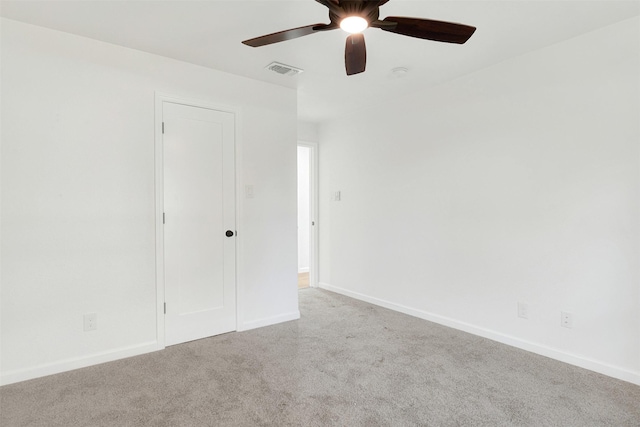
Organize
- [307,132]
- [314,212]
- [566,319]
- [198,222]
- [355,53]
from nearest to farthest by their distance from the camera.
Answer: [355,53] < [566,319] < [198,222] < [307,132] < [314,212]

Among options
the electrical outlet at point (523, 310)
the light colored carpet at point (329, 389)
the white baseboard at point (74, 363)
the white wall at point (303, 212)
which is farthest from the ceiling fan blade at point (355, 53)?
the white wall at point (303, 212)

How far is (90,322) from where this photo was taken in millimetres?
2590

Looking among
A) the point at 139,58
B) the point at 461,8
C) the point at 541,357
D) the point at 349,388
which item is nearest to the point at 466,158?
the point at 461,8

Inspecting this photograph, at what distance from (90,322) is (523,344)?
3.42 m

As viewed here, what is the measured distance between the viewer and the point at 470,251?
3.27 meters

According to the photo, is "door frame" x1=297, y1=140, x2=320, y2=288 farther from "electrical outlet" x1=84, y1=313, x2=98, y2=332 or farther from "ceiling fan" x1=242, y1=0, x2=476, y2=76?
"ceiling fan" x1=242, y1=0, x2=476, y2=76

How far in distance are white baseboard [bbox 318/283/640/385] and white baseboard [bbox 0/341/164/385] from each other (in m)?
2.46

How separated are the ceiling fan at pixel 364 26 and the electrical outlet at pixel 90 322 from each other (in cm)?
228

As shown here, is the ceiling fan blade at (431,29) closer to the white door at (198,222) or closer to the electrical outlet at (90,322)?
the white door at (198,222)

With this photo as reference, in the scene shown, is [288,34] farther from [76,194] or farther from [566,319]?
[566,319]

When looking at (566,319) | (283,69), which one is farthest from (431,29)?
(566,319)

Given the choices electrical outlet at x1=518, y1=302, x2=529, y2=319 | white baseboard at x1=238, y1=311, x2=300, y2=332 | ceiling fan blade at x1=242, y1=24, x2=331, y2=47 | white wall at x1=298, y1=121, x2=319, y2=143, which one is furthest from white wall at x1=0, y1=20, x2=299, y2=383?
electrical outlet at x1=518, y1=302, x2=529, y2=319

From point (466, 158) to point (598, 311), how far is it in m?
1.59

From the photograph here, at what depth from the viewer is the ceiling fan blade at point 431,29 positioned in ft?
5.25
